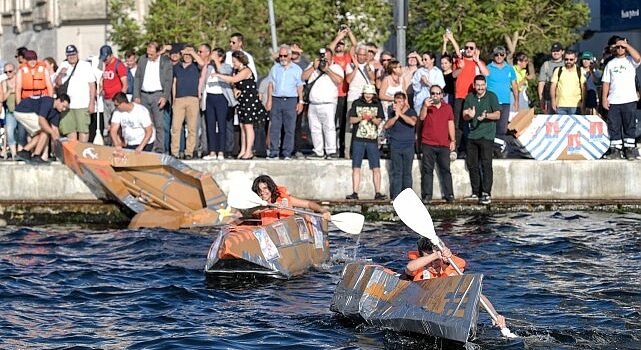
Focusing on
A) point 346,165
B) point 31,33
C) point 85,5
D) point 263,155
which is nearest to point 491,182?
point 346,165

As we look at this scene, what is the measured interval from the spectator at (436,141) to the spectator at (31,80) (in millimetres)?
6385

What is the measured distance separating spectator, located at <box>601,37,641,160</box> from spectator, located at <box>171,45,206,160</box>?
6.65 meters

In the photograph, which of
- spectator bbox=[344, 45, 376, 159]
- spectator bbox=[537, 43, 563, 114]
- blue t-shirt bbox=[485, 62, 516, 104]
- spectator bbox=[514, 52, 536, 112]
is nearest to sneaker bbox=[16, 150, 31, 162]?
spectator bbox=[344, 45, 376, 159]

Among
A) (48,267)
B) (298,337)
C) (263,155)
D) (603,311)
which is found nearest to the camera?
(298,337)

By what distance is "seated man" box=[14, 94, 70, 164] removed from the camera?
24.6m

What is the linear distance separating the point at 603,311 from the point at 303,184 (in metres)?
8.93

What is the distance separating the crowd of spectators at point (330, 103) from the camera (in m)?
23.4

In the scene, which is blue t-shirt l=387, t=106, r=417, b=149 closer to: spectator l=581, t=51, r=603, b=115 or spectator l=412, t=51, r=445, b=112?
spectator l=412, t=51, r=445, b=112

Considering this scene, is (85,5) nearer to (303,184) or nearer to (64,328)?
(303,184)

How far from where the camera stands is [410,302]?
14.6m

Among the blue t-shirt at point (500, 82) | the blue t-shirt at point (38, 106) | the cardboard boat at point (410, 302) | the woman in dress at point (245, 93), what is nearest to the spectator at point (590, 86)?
the blue t-shirt at point (500, 82)

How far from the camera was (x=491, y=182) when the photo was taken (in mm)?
23703

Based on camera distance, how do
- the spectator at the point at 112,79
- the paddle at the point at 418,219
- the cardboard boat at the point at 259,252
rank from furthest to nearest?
1. the spectator at the point at 112,79
2. the cardboard boat at the point at 259,252
3. the paddle at the point at 418,219

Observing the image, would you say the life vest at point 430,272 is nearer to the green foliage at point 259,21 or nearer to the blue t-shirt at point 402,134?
the blue t-shirt at point 402,134
